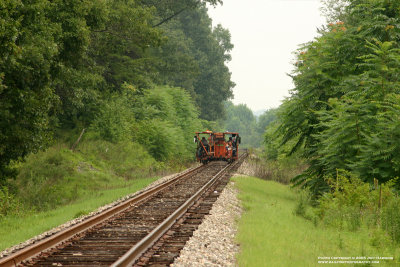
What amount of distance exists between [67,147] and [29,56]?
40.8 ft

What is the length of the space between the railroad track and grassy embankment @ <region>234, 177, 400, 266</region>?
1.35 metres

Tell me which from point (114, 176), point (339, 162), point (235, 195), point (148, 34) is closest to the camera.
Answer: point (339, 162)

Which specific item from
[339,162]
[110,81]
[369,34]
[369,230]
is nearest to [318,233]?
[369,230]

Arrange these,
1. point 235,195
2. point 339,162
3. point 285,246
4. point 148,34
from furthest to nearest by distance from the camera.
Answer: point 148,34 → point 235,195 → point 339,162 → point 285,246

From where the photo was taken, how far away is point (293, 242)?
9.11m

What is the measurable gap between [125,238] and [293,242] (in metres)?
3.66

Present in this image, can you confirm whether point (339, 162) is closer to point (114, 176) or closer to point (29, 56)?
point (29, 56)

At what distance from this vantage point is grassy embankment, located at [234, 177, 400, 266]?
7.70 meters

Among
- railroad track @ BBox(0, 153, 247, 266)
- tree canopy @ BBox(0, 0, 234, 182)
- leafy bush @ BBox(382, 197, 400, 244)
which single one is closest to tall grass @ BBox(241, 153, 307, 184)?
tree canopy @ BBox(0, 0, 234, 182)

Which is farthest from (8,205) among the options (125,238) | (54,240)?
(125,238)

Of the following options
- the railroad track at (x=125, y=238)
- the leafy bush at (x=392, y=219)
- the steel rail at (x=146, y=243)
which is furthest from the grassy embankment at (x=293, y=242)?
the steel rail at (x=146, y=243)

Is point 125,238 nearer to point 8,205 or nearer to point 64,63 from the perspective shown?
point 8,205

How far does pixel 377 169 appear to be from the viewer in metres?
11.8

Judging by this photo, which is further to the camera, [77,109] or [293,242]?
[77,109]
